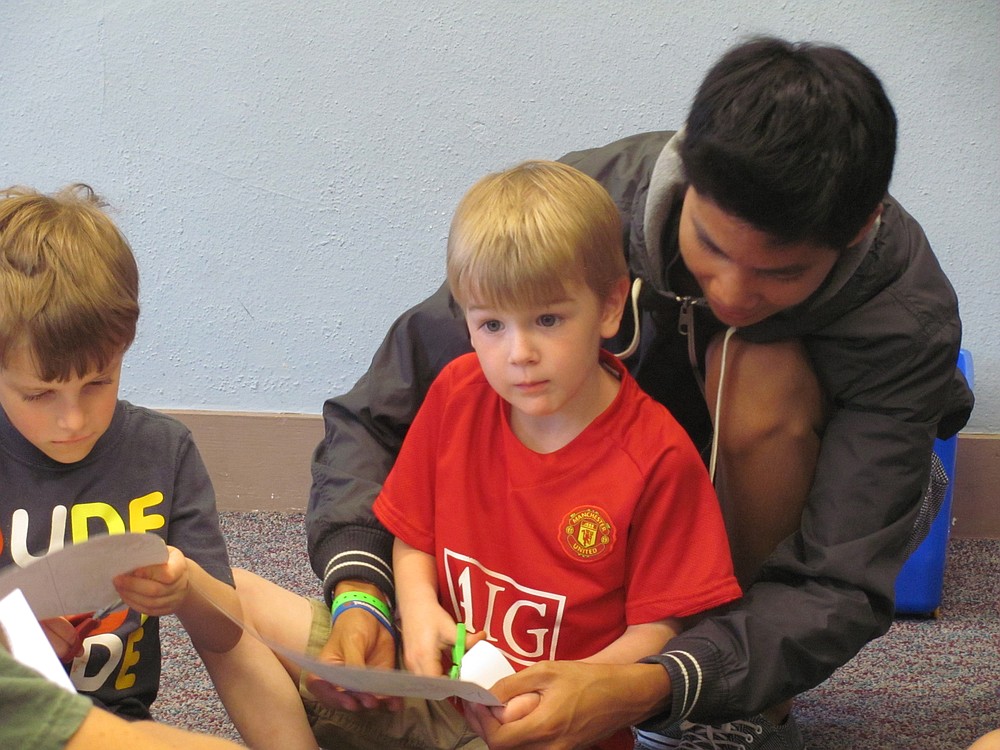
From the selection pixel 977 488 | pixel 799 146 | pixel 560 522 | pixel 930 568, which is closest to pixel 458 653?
pixel 560 522

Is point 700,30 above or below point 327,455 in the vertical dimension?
above

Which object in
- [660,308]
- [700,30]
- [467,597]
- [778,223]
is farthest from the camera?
[700,30]

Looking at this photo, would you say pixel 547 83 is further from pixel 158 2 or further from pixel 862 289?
pixel 862 289

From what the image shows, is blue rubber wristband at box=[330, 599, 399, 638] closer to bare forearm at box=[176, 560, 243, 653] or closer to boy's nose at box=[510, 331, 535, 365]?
bare forearm at box=[176, 560, 243, 653]

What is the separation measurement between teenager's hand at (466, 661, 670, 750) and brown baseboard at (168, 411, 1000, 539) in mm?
919

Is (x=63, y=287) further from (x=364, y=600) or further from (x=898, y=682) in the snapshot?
(x=898, y=682)

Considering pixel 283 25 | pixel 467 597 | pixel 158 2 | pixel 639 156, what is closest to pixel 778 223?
pixel 639 156

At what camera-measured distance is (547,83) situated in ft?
5.16

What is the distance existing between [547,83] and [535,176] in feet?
2.25

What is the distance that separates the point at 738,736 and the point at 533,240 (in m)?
0.55

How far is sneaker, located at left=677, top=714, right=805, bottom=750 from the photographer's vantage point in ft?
3.58

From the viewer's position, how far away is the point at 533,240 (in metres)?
0.89

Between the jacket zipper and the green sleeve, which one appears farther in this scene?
the jacket zipper

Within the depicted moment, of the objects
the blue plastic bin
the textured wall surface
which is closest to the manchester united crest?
the blue plastic bin
